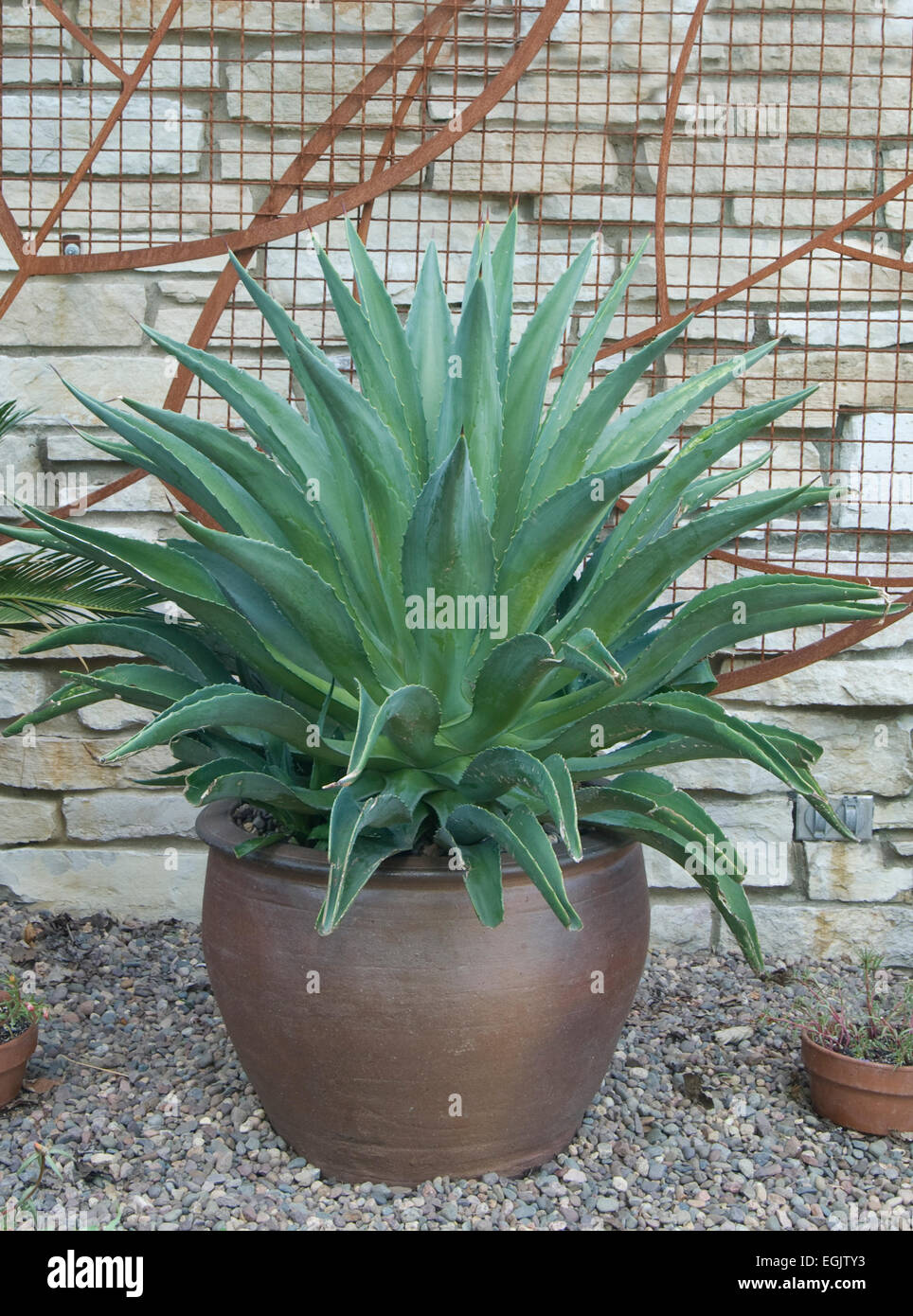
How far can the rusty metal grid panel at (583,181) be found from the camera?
267 cm

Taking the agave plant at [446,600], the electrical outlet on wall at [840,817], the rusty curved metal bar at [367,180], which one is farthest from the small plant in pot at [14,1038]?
the electrical outlet on wall at [840,817]

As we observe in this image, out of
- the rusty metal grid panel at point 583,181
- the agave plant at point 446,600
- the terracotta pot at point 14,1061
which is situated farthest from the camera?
the rusty metal grid panel at point 583,181

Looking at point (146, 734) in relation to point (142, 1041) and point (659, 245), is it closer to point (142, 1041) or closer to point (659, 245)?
point (142, 1041)

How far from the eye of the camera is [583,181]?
9.07ft

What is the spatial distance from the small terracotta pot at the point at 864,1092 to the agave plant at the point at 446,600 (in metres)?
0.37

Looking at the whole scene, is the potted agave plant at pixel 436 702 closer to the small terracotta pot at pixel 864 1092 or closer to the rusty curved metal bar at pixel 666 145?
the small terracotta pot at pixel 864 1092

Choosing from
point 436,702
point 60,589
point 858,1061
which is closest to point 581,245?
point 60,589

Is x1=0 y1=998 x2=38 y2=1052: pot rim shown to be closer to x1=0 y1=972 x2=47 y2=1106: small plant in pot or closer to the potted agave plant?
x1=0 y1=972 x2=47 y2=1106: small plant in pot

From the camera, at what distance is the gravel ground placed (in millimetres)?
1768

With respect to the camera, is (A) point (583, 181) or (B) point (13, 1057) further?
(A) point (583, 181)

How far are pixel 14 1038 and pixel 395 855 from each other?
0.80m

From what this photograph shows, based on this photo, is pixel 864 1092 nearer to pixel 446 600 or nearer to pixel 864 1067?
pixel 864 1067

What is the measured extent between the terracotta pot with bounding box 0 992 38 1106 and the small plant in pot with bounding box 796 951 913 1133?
1.33 m

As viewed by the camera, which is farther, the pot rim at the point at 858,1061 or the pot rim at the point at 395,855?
the pot rim at the point at 858,1061
